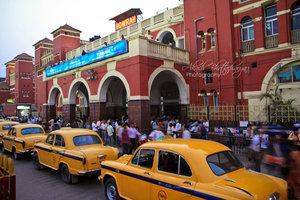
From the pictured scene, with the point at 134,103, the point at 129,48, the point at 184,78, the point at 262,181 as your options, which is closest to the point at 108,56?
the point at 129,48

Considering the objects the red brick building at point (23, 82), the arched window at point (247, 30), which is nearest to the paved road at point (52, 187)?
the arched window at point (247, 30)

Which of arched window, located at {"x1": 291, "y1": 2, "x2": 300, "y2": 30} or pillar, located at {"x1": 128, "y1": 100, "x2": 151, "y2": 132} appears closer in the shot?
arched window, located at {"x1": 291, "y1": 2, "x2": 300, "y2": 30}

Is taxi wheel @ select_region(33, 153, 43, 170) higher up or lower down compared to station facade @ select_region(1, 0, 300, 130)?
lower down

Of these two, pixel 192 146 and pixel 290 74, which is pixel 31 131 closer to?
pixel 192 146

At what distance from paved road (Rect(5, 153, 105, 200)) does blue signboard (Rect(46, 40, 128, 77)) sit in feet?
30.1

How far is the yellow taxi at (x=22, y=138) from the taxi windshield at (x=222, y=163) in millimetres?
8900

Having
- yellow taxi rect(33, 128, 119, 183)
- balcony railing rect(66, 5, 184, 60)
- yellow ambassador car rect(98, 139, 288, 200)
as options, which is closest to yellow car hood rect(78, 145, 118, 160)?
yellow taxi rect(33, 128, 119, 183)

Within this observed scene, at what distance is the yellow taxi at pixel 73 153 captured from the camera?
259 inches

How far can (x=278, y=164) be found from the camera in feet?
17.4

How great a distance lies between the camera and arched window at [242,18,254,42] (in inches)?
580

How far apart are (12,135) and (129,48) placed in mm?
8365

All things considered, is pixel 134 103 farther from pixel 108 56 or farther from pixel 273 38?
pixel 273 38

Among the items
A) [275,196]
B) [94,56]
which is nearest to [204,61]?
[94,56]

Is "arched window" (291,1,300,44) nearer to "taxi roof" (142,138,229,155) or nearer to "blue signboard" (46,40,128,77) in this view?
"blue signboard" (46,40,128,77)
